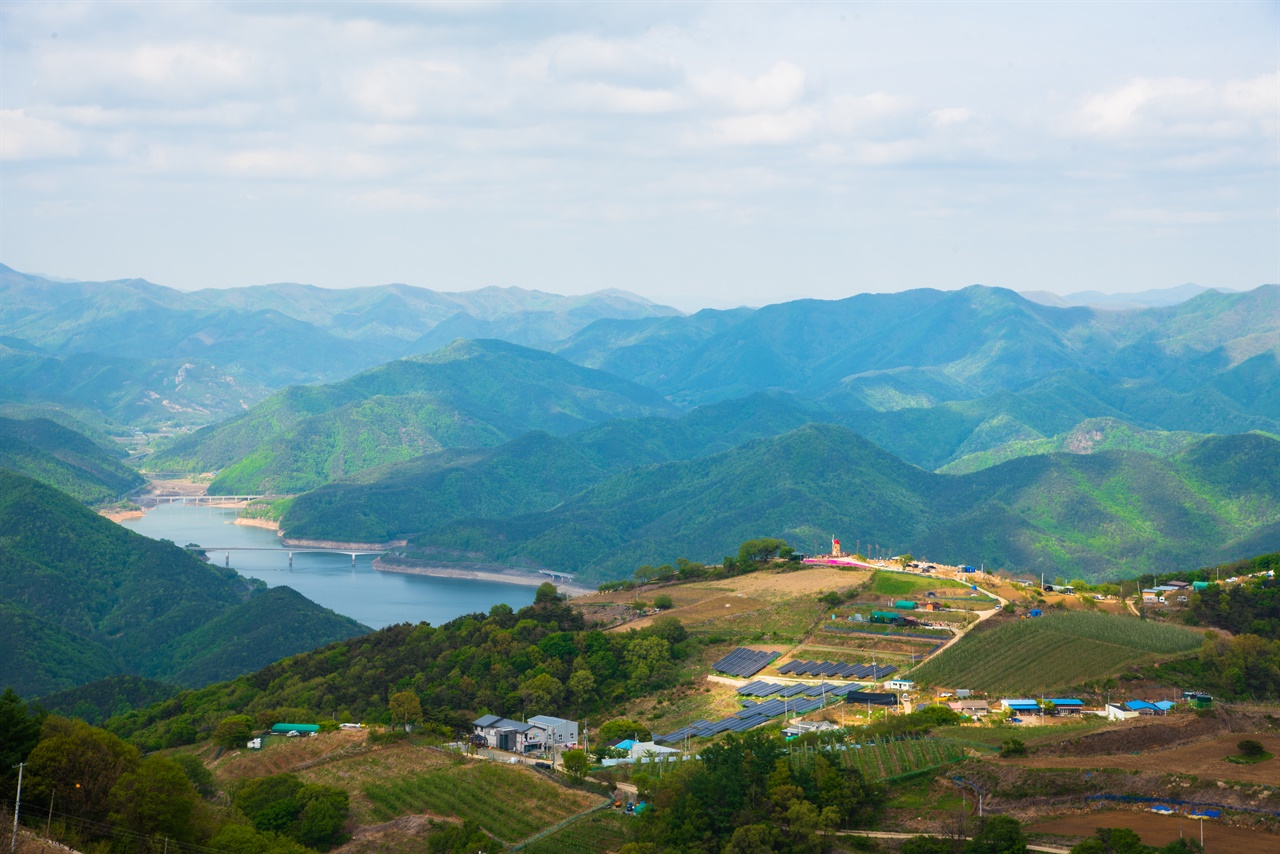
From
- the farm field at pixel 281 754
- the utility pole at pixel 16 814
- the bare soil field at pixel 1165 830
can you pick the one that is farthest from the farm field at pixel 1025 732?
the utility pole at pixel 16 814

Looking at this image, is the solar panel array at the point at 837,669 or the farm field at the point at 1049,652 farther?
the solar panel array at the point at 837,669

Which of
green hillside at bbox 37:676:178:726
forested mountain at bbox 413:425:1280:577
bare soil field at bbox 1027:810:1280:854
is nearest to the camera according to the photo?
bare soil field at bbox 1027:810:1280:854

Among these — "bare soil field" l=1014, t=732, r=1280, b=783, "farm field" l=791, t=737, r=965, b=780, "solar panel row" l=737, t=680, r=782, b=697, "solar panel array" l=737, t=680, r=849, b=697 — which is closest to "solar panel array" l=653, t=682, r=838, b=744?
"solar panel array" l=737, t=680, r=849, b=697

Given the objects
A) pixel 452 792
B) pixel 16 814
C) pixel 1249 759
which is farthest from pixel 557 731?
pixel 1249 759

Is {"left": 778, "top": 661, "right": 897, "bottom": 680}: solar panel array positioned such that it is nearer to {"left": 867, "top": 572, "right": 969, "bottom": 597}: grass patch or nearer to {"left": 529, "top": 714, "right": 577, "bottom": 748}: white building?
{"left": 867, "top": 572, "right": 969, "bottom": 597}: grass patch

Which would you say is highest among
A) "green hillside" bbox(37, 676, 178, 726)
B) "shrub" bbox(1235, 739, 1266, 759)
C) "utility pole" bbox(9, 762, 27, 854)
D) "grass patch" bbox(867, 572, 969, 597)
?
"grass patch" bbox(867, 572, 969, 597)

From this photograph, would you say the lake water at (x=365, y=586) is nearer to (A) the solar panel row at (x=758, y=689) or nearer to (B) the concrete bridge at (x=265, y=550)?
(B) the concrete bridge at (x=265, y=550)

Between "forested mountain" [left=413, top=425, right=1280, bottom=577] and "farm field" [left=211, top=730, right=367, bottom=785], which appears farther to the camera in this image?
"forested mountain" [left=413, top=425, right=1280, bottom=577]
